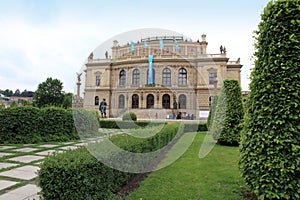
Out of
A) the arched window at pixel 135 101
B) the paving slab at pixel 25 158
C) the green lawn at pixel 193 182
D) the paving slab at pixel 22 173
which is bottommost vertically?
the green lawn at pixel 193 182

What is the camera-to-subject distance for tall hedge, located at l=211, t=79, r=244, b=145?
9312 mm

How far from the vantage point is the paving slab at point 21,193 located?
3.46 m

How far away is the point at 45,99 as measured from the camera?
40.3 m

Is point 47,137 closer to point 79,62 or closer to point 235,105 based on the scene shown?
point 79,62

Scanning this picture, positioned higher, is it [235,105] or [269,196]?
[235,105]

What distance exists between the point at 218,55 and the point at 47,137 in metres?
37.0

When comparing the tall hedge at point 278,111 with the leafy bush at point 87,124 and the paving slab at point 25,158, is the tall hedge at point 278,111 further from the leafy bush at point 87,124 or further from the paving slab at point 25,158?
the leafy bush at point 87,124

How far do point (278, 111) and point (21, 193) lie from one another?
15.0 feet

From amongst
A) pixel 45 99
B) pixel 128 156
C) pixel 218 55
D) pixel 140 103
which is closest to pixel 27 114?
pixel 128 156

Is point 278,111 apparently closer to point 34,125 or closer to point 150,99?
point 34,125

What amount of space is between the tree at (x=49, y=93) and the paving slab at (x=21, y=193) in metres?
40.0

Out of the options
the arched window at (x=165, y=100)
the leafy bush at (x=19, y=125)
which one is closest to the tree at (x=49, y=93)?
the arched window at (x=165, y=100)

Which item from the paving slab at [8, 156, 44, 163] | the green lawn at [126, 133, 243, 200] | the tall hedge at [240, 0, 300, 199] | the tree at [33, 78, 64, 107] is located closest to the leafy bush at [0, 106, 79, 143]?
the paving slab at [8, 156, 44, 163]

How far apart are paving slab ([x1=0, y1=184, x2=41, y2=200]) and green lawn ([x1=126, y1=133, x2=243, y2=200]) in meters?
1.80
